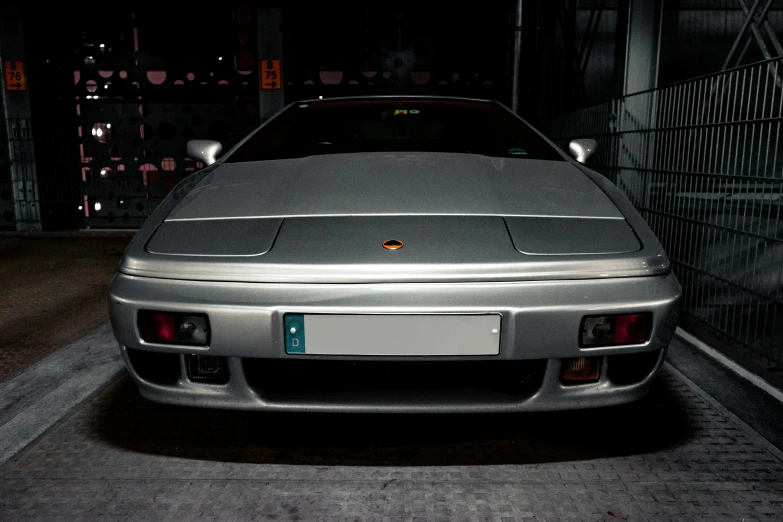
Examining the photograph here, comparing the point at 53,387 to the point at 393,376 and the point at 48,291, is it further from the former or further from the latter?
the point at 48,291

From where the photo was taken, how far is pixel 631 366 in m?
1.70

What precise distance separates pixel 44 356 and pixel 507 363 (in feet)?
6.91

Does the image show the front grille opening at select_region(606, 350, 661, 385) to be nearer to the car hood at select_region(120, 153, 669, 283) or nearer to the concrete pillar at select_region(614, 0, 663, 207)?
the car hood at select_region(120, 153, 669, 283)

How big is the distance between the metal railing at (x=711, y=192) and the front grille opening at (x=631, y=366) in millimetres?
969

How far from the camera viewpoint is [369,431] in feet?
6.48

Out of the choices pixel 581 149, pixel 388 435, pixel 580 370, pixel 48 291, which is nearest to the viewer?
pixel 580 370

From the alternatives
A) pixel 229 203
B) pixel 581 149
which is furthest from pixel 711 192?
pixel 229 203

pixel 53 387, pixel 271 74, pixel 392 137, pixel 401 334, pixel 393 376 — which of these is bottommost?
pixel 53 387

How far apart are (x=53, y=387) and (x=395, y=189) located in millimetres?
1503

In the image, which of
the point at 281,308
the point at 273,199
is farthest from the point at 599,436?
the point at 273,199

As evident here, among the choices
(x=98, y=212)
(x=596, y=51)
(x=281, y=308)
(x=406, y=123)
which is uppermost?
(x=596, y=51)

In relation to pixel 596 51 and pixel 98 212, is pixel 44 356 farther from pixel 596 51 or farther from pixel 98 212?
pixel 596 51

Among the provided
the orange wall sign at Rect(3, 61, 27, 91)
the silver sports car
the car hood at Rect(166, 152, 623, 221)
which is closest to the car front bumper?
the silver sports car

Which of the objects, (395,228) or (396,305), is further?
(395,228)
